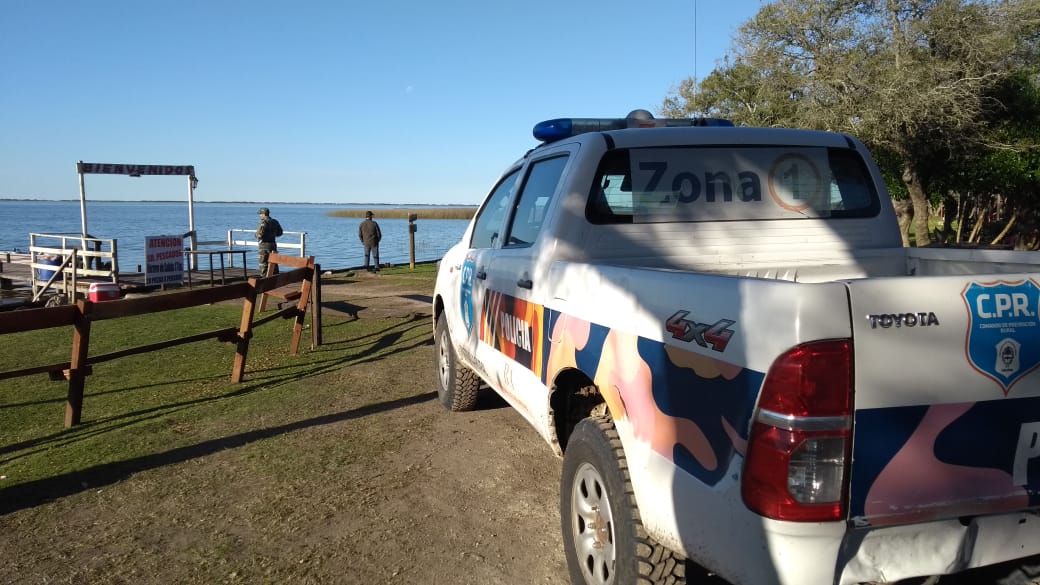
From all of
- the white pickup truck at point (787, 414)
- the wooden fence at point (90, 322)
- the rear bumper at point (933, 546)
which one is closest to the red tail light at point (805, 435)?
the white pickup truck at point (787, 414)

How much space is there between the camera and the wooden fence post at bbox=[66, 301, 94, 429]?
5656 mm

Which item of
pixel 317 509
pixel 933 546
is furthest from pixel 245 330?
pixel 933 546

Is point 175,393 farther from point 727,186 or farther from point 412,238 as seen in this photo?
point 412,238

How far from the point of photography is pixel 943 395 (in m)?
1.97

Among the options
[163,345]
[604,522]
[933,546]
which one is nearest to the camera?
[933,546]

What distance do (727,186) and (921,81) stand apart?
16879mm

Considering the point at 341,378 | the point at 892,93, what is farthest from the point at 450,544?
the point at 892,93

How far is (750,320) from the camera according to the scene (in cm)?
199

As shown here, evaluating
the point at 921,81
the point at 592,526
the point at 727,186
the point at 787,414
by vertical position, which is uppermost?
the point at 921,81

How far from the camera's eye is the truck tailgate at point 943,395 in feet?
6.27

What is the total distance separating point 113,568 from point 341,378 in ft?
12.4

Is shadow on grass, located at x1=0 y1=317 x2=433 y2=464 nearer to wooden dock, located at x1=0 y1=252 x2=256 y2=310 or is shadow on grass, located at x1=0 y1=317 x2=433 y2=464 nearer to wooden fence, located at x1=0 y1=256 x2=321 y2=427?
wooden fence, located at x1=0 y1=256 x2=321 y2=427

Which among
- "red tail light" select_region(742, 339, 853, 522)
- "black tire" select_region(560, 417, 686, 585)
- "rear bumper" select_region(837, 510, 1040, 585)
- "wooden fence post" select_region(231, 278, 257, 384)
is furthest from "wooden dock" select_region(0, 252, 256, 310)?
"rear bumper" select_region(837, 510, 1040, 585)

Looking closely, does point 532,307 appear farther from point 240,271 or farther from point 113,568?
point 240,271
